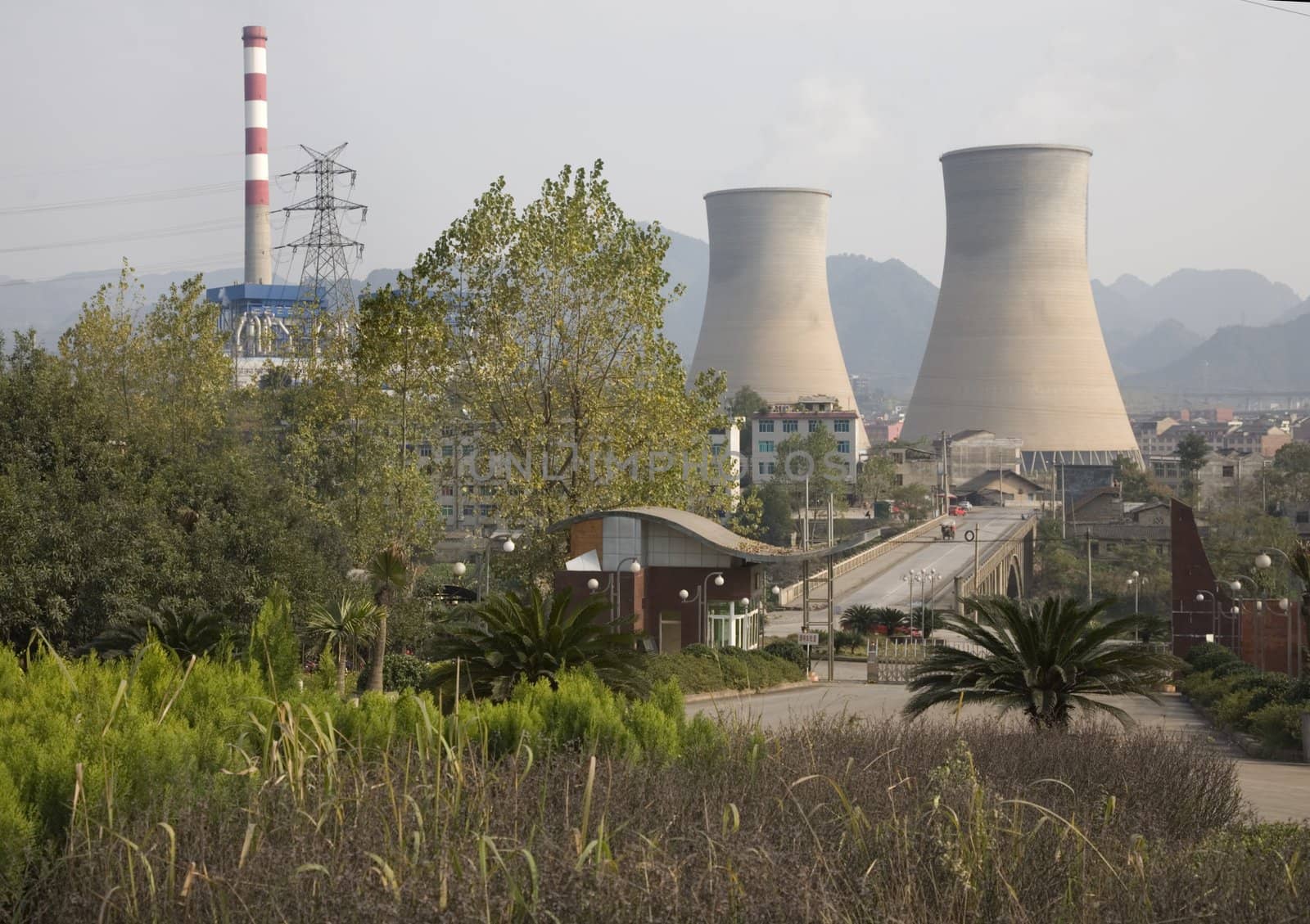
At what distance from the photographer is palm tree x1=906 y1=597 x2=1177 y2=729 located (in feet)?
32.8

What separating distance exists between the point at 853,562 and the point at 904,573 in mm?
1496

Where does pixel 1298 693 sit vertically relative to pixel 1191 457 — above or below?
below

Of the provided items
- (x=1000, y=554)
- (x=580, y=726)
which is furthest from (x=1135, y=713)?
(x=1000, y=554)

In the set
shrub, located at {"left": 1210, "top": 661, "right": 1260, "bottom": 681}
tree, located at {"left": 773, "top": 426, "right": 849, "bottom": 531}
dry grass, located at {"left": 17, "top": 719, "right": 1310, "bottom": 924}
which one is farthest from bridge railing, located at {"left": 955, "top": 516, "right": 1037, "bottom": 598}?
dry grass, located at {"left": 17, "top": 719, "right": 1310, "bottom": 924}

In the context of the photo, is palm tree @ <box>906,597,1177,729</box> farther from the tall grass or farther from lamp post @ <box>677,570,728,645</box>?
lamp post @ <box>677,570,728,645</box>

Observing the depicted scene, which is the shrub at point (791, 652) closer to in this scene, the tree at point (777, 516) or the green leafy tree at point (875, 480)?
the tree at point (777, 516)

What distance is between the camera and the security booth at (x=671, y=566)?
18.4 meters

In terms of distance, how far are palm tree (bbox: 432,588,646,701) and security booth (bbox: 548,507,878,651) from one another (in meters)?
7.93

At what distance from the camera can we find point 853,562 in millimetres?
42562

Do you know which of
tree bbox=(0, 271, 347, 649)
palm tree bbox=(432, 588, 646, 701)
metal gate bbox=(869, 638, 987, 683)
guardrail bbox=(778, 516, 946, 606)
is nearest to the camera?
palm tree bbox=(432, 588, 646, 701)

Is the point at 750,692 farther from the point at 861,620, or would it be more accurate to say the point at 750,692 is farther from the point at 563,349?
the point at 861,620

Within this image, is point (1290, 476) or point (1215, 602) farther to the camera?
point (1290, 476)

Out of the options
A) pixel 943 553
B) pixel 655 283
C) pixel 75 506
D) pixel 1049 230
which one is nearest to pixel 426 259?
pixel 655 283

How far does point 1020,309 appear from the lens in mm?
63844
